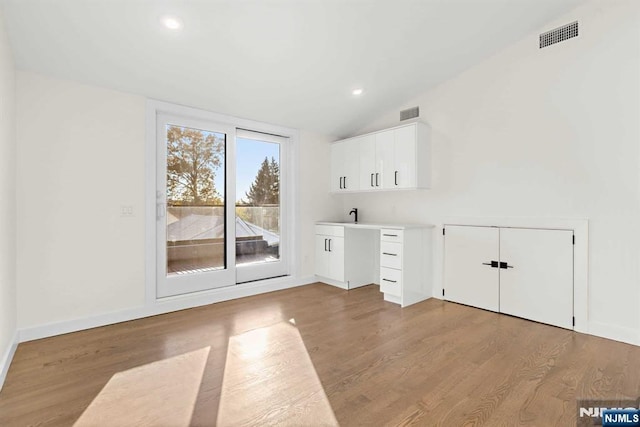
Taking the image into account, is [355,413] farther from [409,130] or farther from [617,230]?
[409,130]

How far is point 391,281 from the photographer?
3.84 metres

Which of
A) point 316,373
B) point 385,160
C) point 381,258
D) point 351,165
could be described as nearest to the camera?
point 316,373

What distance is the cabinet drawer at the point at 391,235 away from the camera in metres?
3.76

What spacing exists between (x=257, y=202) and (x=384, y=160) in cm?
188

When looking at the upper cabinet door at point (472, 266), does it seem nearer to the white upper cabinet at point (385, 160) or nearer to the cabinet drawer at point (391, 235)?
the cabinet drawer at point (391, 235)

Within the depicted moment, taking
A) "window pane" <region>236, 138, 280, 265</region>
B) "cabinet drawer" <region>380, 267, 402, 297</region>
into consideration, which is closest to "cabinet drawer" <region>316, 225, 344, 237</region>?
"window pane" <region>236, 138, 280, 265</region>

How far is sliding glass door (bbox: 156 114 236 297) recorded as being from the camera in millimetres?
3557

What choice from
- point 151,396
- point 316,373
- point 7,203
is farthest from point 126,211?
point 316,373

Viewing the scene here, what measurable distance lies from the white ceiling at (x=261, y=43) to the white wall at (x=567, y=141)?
1.09ft

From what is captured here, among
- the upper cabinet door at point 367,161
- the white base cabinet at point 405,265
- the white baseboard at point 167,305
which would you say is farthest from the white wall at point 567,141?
the white baseboard at point 167,305

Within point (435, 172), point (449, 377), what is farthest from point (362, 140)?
point (449, 377)

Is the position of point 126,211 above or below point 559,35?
below

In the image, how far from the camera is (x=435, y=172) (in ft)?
13.5

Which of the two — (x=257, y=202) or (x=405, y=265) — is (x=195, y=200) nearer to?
(x=257, y=202)
